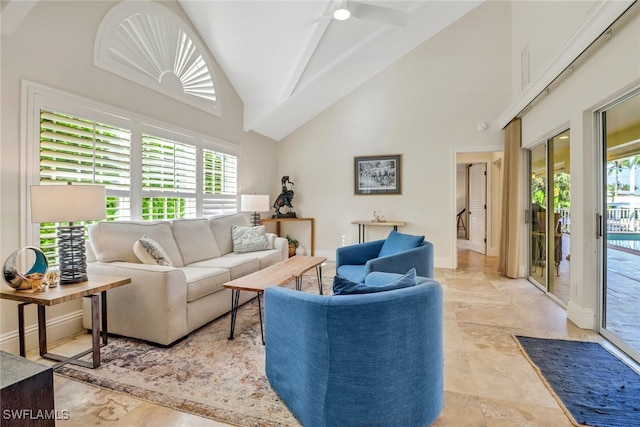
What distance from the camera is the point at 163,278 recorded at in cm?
237

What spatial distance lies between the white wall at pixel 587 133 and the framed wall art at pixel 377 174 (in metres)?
2.62

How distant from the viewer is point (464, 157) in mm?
6539

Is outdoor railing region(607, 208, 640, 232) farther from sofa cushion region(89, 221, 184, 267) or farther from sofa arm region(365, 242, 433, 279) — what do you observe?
sofa cushion region(89, 221, 184, 267)

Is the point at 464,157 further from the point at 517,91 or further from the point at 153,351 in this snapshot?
the point at 153,351

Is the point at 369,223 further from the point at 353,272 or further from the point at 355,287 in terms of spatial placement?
the point at 355,287

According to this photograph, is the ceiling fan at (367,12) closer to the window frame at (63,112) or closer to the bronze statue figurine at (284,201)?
the window frame at (63,112)

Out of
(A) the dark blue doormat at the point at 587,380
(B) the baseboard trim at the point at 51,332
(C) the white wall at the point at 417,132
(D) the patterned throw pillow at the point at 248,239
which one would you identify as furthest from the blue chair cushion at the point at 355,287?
(C) the white wall at the point at 417,132

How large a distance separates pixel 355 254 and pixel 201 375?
2.05 m

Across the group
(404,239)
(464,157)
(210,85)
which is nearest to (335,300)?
(404,239)

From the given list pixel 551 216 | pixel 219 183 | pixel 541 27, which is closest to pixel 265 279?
pixel 219 183

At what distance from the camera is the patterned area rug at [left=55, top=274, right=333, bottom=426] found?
1701 millimetres

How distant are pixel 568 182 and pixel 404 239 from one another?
72.2 inches

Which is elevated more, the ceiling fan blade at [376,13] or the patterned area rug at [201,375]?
the ceiling fan blade at [376,13]

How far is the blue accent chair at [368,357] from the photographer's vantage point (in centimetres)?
136
